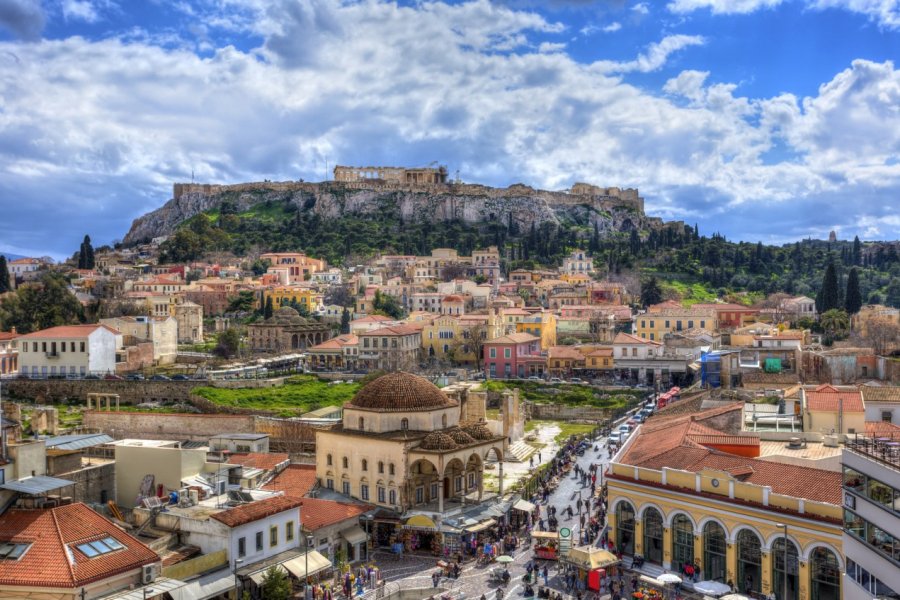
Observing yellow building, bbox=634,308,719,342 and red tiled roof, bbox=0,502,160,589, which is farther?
yellow building, bbox=634,308,719,342

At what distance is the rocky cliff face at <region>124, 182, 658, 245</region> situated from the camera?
151 m

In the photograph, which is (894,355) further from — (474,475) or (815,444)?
(474,475)

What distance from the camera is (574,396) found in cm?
6488

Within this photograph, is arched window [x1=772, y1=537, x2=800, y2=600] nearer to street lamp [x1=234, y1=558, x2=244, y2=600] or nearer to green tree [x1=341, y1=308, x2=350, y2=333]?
street lamp [x1=234, y1=558, x2=244, y2=600]

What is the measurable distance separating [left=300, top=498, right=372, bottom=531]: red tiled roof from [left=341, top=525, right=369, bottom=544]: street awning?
423 millimetres

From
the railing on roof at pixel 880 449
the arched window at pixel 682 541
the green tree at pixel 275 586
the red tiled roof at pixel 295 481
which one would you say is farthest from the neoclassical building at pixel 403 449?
the railing on roof at pixel 880 449

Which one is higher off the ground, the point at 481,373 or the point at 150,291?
the point at 150,291

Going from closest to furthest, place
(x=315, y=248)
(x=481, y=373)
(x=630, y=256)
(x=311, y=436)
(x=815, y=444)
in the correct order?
1. (x=815, y=444)
2. (x=311, y=436)
3. (x=481, y=373)
4. (x=630, y=256)
5. (x=315, y=248)

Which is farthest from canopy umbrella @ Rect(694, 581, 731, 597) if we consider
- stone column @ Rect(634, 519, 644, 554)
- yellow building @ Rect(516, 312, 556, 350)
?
yellow building @ Rect(516, 312, 556, 350)

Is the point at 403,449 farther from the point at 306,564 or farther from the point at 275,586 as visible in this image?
the point at 275,586

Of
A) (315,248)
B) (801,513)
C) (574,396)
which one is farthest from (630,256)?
(801,513)

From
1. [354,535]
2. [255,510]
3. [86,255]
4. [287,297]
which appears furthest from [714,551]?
[86,255]

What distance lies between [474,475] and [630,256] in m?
90.9

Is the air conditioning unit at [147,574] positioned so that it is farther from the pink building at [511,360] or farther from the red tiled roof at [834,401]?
the pink building at [511,360]
